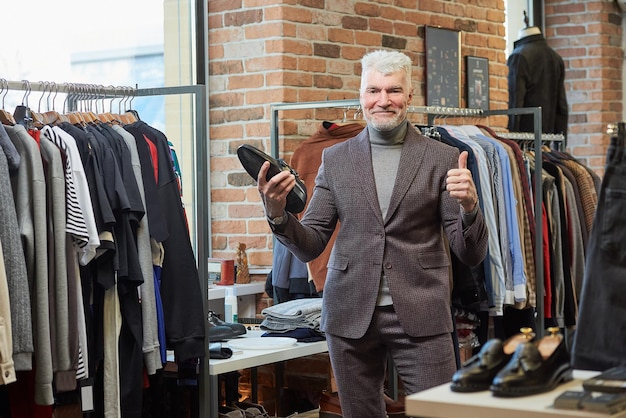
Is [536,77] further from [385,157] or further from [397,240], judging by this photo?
[397,240]

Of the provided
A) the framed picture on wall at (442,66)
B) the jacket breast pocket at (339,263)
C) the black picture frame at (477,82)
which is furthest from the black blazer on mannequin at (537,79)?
the jacket breast pocket at (339,263)

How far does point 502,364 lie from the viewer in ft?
5.59

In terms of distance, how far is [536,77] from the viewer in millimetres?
6168

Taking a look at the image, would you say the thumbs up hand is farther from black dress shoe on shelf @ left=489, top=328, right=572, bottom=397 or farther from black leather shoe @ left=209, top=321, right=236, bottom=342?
black leather shoe @ left=209, top=321, right=236, bottom=342

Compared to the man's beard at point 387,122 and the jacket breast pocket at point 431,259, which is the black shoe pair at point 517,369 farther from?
the man's beard at point 387,122

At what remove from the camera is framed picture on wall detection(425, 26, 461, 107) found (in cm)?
555

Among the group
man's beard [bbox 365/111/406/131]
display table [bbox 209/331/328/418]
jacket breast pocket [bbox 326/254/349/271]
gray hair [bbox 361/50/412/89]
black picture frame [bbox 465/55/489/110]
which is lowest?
display table [bbox 209/331/328/418]

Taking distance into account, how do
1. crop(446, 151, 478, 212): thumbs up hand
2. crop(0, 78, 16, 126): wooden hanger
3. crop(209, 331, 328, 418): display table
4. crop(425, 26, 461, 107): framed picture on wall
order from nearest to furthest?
crop(446, 151, 478, 212): thumbs up hand < crop(0, 78, 16, 126): wooden hanger < crop(209, 331, 328, 418): display table < crop(425, 26, 461, 107): framed picture on wall

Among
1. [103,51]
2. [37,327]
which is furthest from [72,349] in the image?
[103,51]

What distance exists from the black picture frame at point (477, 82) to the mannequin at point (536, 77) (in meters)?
0.21

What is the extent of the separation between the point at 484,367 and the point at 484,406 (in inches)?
4.7

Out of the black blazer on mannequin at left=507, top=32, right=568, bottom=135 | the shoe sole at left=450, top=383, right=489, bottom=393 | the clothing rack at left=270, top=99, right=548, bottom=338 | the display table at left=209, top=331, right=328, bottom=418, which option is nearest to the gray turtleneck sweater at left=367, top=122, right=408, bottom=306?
the display table at left=209, top=331, right=328, bottom=418

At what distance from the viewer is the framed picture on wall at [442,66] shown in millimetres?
5547

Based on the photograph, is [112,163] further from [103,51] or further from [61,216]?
[103,51]
